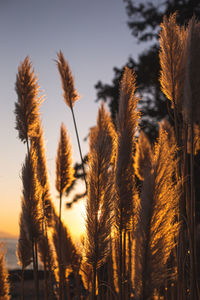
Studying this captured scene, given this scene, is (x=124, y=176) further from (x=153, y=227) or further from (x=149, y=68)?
(x=149, y=68)

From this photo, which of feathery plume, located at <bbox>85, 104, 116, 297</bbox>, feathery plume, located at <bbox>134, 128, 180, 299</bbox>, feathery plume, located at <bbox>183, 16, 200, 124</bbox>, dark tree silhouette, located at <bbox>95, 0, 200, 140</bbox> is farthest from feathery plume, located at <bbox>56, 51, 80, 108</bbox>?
dark tree silhouette, located at <bbox>95, 0, 200, 140</bbox>

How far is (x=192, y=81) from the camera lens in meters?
1.74

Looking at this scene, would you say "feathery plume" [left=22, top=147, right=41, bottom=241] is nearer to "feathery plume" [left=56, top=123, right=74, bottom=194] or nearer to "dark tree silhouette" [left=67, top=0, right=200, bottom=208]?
"feathery plume" [left=56, top=123, right=74, bottom=194]

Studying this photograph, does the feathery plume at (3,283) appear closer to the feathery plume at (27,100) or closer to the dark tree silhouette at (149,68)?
the feathery plume at (27,100)

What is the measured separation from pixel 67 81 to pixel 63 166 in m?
0.87

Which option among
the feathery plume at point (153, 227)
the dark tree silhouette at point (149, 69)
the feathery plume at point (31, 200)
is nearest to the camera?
the feathery plume at point (153, 227)

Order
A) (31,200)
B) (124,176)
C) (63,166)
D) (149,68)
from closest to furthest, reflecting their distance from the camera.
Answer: (124,176) < (31,200) < (63,166) < (149,68)

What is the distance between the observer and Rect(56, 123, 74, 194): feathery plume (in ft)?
12.7

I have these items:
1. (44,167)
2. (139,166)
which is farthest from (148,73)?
A: (44,167)

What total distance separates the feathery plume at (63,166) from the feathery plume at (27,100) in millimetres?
1045

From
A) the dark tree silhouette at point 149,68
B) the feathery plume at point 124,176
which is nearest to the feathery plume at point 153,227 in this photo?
the feathery plume at point 124,176

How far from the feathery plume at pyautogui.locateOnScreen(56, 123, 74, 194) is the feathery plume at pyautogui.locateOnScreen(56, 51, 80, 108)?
1.64ft

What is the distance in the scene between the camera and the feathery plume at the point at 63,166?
152 inches

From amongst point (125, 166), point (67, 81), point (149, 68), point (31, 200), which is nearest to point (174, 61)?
point (125, 166)
